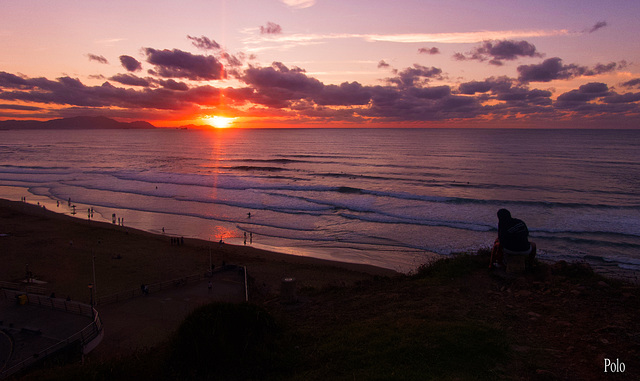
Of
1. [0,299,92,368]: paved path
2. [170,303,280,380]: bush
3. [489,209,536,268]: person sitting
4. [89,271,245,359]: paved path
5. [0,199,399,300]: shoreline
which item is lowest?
[0,199,399,300]: shoreline

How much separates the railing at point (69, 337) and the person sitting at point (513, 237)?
12.8 metres

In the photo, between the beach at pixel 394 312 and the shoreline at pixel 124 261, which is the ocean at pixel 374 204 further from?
the beach at pixel 394 312

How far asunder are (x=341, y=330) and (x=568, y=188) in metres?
40.4

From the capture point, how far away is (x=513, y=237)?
427 inches

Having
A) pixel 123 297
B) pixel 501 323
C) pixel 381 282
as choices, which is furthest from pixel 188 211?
pixel 501 323

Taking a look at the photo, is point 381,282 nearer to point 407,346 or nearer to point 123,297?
point 407,346

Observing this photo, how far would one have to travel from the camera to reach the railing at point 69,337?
958cm

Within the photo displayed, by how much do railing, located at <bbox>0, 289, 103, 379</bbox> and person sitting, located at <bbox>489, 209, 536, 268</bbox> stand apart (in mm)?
12847

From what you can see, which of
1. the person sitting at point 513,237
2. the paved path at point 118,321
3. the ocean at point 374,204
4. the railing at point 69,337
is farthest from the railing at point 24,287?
the person sitting at point 513,237

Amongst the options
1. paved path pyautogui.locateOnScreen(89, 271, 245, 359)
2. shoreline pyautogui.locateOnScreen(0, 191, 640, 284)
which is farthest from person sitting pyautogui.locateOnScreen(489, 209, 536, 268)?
paved path pyautogui.locateOnScreen(89, 271, 245, 359)

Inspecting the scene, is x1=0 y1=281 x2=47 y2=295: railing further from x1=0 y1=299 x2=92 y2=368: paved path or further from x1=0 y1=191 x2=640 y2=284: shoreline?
x1=0 y1=191 x2=640 y2=284: shoreline

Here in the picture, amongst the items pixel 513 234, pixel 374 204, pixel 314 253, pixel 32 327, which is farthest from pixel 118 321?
pixel 374 204

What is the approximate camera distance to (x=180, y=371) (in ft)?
23.4

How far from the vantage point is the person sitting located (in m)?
10.8
